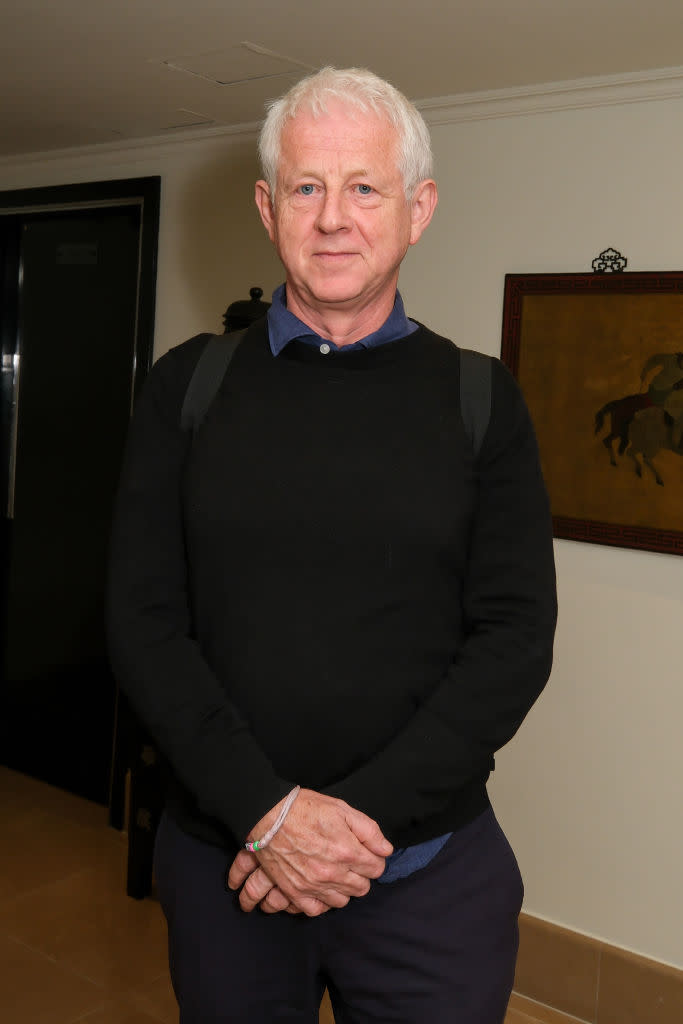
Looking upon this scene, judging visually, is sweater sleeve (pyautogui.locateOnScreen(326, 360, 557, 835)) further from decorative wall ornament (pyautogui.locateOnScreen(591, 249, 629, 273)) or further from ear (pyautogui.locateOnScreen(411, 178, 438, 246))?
decorative wall ornament (pyautogui.locateOnScreen(591, 249, 629, 273))

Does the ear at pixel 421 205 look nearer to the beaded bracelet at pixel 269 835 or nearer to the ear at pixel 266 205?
the ear at pixel 266 205

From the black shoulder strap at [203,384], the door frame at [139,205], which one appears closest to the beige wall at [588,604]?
the door frame at [139,205]

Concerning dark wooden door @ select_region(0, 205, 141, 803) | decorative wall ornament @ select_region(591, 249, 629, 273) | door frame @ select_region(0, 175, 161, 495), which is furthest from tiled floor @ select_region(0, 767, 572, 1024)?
decorative wall ornament @ select_region(591, 249, 629, 273)

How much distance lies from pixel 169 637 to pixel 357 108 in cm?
61

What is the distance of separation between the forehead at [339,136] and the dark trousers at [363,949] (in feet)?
2.45

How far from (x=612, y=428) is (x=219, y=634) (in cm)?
155

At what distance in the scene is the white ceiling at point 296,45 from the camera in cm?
200

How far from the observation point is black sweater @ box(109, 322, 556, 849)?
1.07m

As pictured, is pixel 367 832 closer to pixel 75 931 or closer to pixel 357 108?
pixel 357 108

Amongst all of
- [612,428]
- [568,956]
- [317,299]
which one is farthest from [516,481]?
[568,956]

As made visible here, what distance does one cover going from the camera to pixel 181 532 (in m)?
1.14

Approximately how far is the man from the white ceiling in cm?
102

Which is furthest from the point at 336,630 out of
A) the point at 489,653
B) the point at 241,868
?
the point at 241,868

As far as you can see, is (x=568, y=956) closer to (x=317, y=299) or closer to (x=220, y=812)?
(x=220, y=812)
